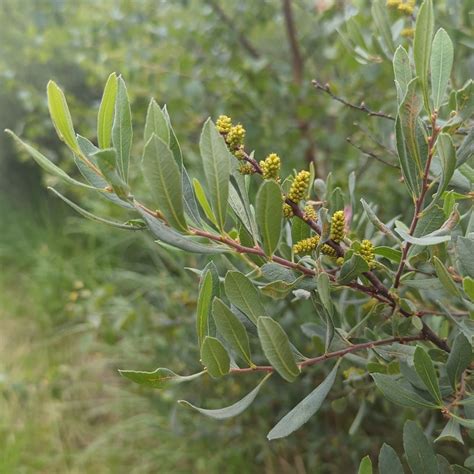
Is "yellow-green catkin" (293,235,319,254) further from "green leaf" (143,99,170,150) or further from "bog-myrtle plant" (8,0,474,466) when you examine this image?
"green leaf" (143,99,170,150)

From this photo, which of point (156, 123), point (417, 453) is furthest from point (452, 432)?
point (156, 123)

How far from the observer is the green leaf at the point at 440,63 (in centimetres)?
56

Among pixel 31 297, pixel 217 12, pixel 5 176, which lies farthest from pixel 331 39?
pixel 5 176

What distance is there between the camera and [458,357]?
1.89ft

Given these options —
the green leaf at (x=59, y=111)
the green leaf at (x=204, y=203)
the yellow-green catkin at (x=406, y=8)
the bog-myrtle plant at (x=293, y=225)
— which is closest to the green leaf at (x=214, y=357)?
the bog-myrtle plant at (x=293, y=225)

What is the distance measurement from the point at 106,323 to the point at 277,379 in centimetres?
51

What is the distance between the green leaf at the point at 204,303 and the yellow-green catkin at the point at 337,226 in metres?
0.11

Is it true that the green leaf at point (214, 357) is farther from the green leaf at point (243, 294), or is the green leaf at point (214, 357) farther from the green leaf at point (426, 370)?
the green leaf at point (426, 370)

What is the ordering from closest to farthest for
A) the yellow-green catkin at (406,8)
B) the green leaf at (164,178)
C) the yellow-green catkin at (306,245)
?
the green leaf at (164,178)
the yellow-green catkin at (306,245)
the yellow-green catkin at (406,8)

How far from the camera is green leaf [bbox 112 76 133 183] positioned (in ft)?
1.73

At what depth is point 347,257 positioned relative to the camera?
1.80 feet

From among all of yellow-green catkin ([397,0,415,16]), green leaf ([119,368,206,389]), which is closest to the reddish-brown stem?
green leaf ([119,368,206,389])

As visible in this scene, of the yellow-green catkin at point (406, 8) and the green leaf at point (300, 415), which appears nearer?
the green leaf at point (300, 415)

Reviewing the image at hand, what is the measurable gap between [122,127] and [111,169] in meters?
0.07
